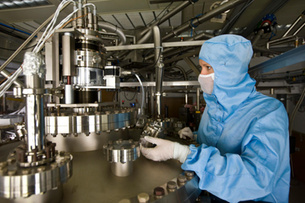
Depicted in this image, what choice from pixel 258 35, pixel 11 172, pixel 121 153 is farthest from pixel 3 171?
pixel 258 35

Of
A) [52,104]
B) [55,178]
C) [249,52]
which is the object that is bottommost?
[55,178]

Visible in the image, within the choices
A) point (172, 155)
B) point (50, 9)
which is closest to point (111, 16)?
point (50, 9)

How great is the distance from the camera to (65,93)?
82 centimetres

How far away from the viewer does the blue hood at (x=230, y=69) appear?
2.67 feet

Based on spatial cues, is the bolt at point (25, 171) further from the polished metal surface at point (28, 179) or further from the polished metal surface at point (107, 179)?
the polished metal surface at point (107, 179)

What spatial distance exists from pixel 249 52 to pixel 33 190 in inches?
37.7

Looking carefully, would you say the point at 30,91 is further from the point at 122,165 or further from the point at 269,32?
the point at 269,32

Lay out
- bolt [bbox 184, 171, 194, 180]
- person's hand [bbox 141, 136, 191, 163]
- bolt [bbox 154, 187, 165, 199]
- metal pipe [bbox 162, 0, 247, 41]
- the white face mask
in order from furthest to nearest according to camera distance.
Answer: metal pipe [bbox 162, 0, 247, 41] → the white face mask → person's hand [bbox 141, 136, 191, 163] → bolt [bbox 184, 171, 194, 180] → bolt [bbox 154, 187, 165, 199]

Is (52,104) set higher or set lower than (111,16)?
lower

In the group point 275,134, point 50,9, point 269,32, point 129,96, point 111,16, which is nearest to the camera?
point 275,134

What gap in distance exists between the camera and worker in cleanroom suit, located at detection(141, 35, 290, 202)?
614 millimetres

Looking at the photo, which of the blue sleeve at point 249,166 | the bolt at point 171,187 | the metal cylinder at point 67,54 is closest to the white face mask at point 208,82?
the blue sleeve at point 249,166

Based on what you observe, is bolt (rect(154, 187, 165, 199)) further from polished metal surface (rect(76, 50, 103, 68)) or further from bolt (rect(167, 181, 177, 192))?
Answer: polished metal surface (rect(76, 50, 103, 68))

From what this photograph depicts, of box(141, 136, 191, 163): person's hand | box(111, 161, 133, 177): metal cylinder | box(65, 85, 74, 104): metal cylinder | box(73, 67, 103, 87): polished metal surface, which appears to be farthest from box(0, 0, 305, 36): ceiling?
box(111, 161, 133, 177): metal cylinder
